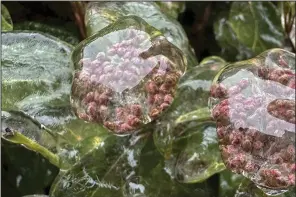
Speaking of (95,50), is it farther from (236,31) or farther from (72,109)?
(236,31)

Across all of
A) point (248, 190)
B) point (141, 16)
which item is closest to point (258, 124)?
point (248, 190)

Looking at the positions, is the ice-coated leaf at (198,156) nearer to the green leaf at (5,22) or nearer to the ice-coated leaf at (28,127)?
the ice-coated leaf at (28,127)

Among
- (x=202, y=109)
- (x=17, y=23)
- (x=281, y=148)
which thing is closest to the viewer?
(x=281, y=148)

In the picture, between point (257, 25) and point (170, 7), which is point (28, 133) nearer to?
point (170, 7)

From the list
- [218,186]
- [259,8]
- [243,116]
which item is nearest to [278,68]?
[243,116]

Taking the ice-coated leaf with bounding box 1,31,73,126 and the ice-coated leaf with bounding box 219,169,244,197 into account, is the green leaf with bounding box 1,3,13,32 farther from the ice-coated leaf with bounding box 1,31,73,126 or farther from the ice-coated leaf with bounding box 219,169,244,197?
the ice-coated leaf with bounding box 219,169,244,197

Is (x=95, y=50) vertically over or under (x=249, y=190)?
over

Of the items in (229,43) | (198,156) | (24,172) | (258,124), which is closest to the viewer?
(258,124)

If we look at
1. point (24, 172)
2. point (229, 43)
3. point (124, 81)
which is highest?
point (124, 81)
